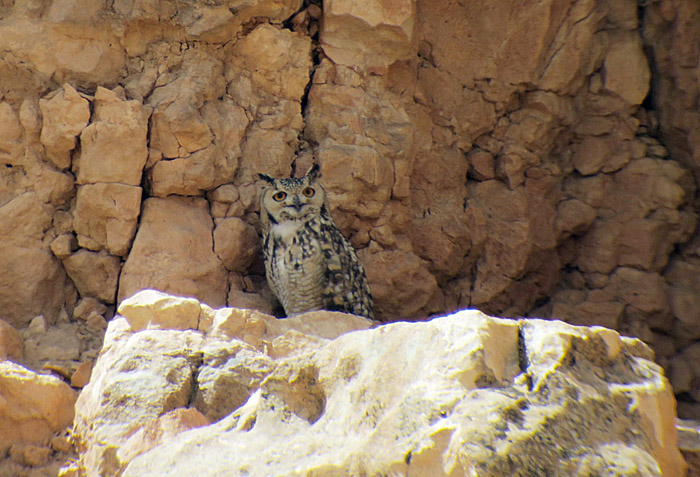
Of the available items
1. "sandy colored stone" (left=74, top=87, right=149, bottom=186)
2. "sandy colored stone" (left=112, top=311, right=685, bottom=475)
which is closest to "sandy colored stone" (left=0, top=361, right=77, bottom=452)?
"sandy colored stone" (left=112, top=311, right=685, bottom=475)

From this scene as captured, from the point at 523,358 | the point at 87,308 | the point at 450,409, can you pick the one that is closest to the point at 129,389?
the point at 450,409

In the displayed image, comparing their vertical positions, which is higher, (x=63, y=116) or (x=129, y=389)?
(x=63, y=116)

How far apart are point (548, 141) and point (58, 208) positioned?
11.6 feet

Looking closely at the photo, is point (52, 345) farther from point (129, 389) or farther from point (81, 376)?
point (129, 389)

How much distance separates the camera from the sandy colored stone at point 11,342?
309cm

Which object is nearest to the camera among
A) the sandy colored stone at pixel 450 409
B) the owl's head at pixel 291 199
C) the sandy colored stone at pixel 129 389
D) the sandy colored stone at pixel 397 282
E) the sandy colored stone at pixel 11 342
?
the sandy colored stone at pixel 450 409

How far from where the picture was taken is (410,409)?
1526 mm

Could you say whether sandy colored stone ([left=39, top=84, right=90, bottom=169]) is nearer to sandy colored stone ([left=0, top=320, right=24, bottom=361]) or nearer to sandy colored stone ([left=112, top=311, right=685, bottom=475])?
sandy colored stone ([left=0, top=320, right=24, bottom=361])

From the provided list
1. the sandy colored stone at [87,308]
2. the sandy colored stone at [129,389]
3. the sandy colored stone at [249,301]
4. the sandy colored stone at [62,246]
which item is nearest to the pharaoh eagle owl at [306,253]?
the sandy colored stone at [249,301]

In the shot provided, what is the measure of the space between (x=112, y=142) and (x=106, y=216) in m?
0.44

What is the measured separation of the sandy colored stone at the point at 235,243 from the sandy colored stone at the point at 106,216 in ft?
1.74

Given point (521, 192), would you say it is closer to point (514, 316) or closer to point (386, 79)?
point (514, 316)

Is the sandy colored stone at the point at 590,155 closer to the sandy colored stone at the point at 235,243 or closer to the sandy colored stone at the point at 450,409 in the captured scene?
the sandy colored stone at the point at 235,243

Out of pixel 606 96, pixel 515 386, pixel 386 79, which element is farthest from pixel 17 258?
pixel 606 96
